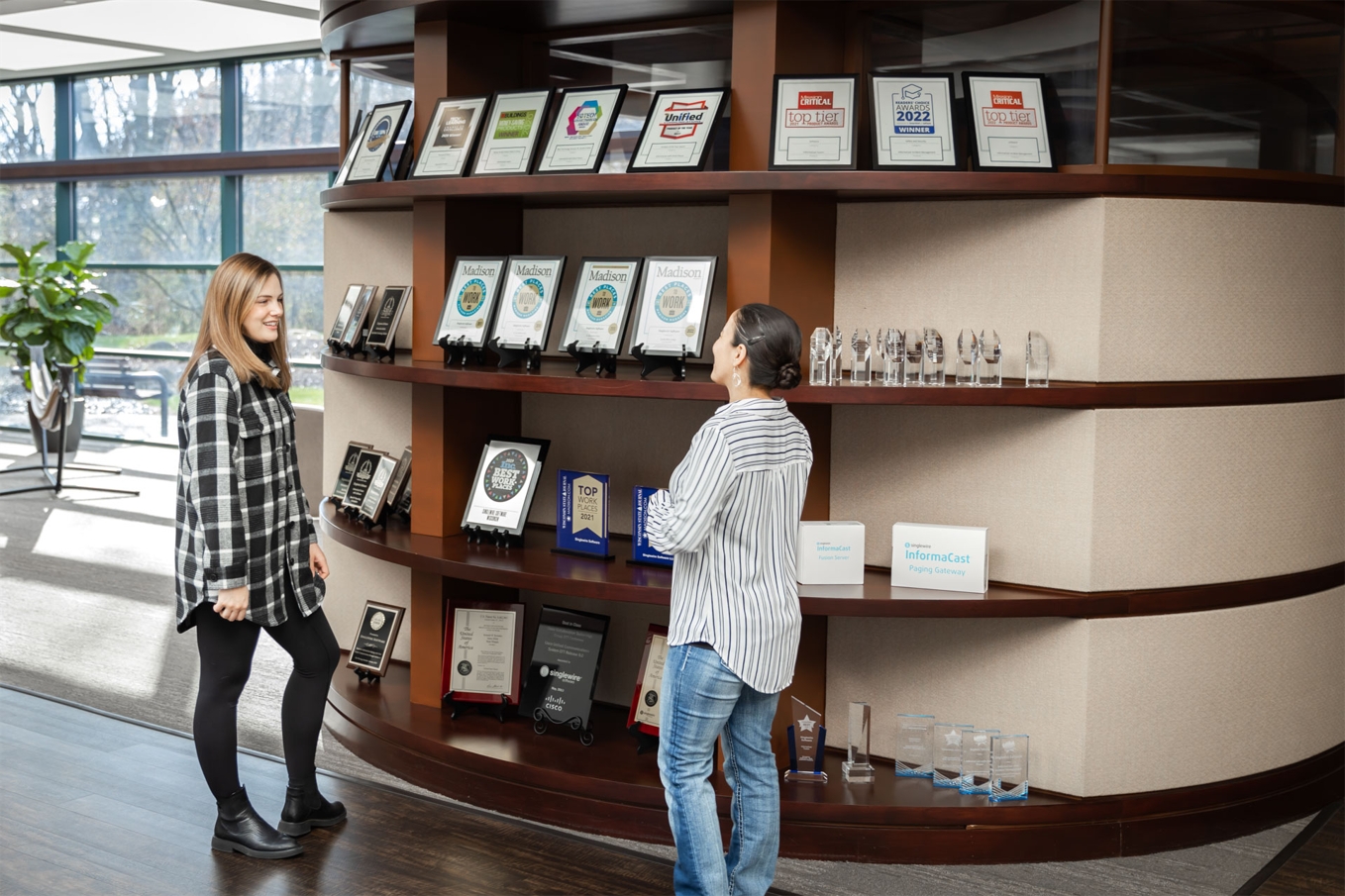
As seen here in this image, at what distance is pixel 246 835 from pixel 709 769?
1423 mm

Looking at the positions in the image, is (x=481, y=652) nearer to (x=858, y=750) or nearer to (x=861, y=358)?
(x=858, y=750)

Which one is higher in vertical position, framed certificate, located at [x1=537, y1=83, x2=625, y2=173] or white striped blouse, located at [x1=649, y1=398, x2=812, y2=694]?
framed certificate, located at [x1=537, y1=83, x2=625, y2=173]

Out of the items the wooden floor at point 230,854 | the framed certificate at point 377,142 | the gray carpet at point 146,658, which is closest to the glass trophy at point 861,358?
the gray carpet at point 146,658

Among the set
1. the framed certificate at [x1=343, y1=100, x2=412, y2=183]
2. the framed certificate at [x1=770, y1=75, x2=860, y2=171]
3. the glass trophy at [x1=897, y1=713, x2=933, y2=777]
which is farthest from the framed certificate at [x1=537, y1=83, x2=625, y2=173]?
the glass trophy at [x1=897, y1=713, x2=933, y2=777]

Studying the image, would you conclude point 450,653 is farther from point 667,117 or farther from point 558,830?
point 667,117

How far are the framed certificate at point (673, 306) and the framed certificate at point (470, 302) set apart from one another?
0.51 m

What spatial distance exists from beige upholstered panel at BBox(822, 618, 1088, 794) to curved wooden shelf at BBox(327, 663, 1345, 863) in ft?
0.47

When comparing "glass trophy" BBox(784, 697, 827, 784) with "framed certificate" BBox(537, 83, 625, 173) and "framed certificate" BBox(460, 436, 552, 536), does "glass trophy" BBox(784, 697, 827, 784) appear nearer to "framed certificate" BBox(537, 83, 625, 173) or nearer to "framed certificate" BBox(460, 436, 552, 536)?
"framed certificate" BBox(460, 436, 552, 536)

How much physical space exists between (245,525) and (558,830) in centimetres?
125

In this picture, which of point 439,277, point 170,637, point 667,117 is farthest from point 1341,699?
point 170,637

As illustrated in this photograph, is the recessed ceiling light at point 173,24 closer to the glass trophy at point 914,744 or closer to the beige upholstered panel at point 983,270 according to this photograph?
the beige upholstered panel at point 983,270

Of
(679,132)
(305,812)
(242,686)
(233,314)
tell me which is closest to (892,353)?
(679,132)

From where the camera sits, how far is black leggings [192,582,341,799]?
328 cm

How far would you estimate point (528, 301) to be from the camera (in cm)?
392
